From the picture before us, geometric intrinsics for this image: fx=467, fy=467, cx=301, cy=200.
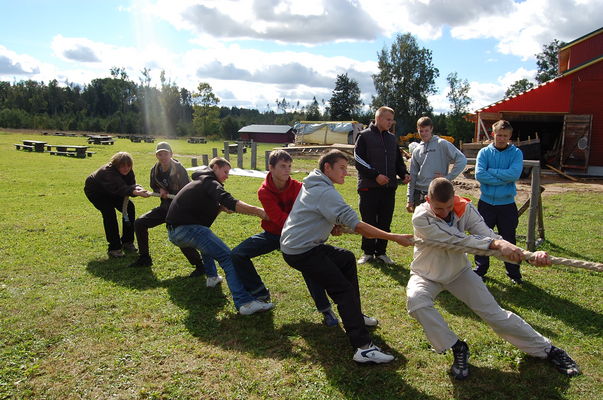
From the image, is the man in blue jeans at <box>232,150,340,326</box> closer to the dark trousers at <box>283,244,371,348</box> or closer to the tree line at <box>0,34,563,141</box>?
the dark trousers at <box>283,244,371,348</box>

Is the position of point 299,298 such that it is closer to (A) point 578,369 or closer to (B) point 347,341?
(B) point 347,341

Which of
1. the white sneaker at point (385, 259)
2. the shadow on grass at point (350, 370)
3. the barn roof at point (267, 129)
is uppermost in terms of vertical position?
the barn roof at point (267, 129)

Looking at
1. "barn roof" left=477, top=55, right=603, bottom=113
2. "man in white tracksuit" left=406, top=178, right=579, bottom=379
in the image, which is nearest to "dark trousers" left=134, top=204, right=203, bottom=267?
"man in white tracksuit" left=406, top=178, right=579, bottom=379

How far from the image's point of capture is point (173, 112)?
316 ft

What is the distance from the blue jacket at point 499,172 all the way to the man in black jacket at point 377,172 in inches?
48.2

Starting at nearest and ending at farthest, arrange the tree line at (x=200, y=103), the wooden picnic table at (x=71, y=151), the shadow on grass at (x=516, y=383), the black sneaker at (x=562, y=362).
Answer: the shadow on grass at (x=516, y=383) → the black sneaker at (x=562, y=362) → the wooden picnic table at (x=71, y=151) → the tree line at (x=200, y=103)

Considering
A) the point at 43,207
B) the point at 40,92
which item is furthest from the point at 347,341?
the point at 40,92

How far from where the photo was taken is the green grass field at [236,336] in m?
3.70

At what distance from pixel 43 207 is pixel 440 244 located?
10859 millimetres

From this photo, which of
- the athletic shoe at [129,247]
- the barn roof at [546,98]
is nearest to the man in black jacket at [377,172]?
the athletic shoe at [129,247]

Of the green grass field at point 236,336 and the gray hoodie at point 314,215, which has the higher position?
the gray hoodie at point 314,215

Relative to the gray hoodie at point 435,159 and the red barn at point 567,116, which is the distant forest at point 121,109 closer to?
the red barn at point 567,116

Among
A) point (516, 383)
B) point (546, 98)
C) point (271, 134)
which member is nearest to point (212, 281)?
point (516, 383)

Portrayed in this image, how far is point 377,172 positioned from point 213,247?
8.71 ft
